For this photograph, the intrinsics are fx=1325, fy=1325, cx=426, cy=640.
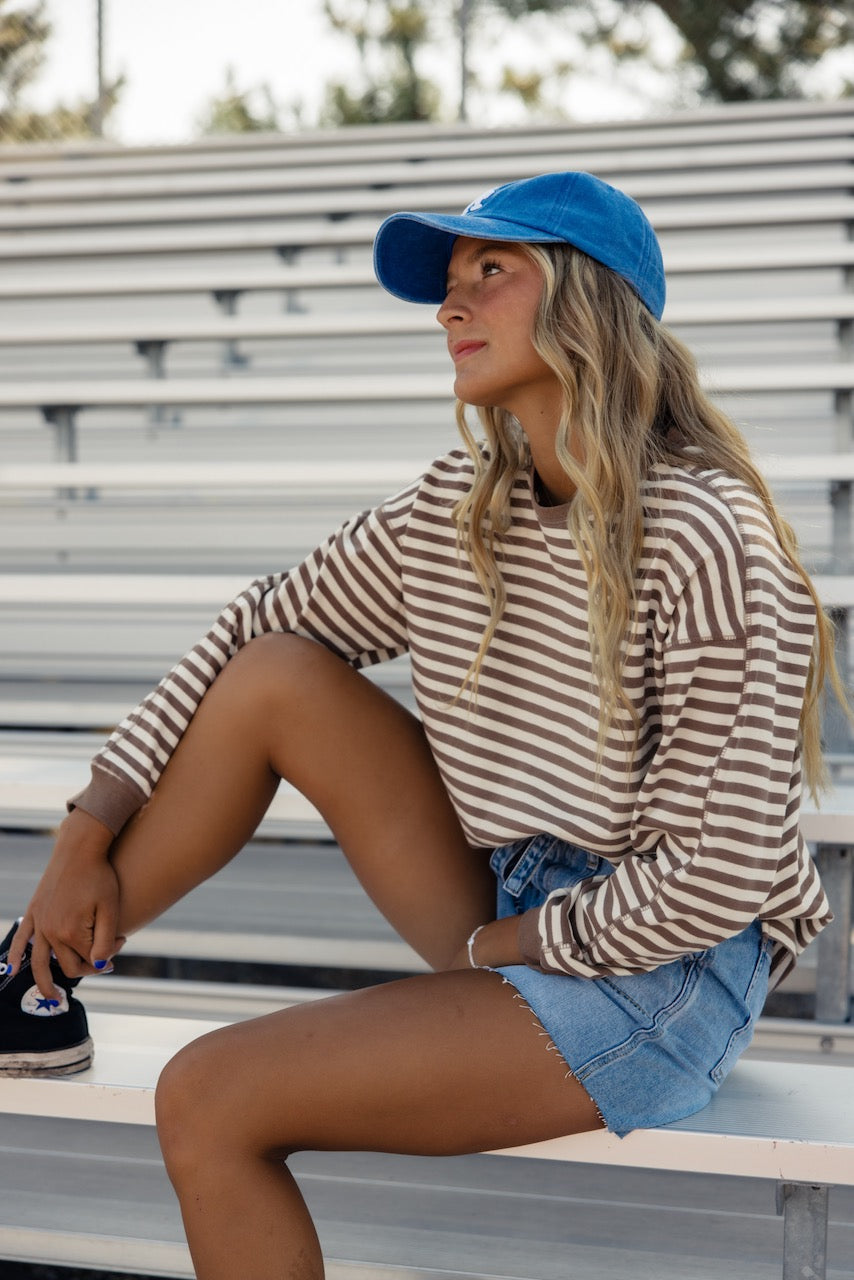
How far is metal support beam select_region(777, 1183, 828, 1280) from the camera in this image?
91 cm

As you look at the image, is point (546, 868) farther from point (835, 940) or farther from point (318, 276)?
point (318, 276)

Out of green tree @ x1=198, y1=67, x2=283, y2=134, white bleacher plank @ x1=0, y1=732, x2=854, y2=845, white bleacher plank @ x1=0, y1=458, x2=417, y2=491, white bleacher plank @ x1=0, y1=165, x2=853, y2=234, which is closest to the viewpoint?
white bleacher plank @ x1=0, y1=732, x2=854, y2=845

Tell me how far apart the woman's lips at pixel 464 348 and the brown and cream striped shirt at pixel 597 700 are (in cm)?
12

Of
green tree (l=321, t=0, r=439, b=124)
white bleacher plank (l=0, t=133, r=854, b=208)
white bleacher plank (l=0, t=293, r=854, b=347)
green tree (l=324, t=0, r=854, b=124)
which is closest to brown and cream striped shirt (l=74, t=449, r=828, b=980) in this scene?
white bleacher plank (l=0, t=293, r=854, b=347)

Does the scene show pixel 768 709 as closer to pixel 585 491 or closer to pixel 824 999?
pixel 585 491

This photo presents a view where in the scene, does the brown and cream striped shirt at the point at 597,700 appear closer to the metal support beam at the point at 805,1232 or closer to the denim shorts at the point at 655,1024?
the denim shorts at the point at 655,1024

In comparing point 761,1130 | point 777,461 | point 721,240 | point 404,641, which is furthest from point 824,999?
point 721,240

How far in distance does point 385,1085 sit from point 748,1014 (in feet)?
0.92

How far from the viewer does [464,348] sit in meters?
1.00

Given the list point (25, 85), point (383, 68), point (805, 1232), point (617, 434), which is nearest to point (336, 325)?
point (617, 434)

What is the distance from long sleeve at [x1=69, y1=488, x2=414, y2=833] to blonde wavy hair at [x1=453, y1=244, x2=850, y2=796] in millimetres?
216

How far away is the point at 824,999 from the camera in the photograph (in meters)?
1.29

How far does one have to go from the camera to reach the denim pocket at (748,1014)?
942mm

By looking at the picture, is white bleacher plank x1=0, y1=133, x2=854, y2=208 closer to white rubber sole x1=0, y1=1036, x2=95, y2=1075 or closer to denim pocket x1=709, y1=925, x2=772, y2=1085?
denim pocket x1=709, y1=925, x2=772, y2=1085
